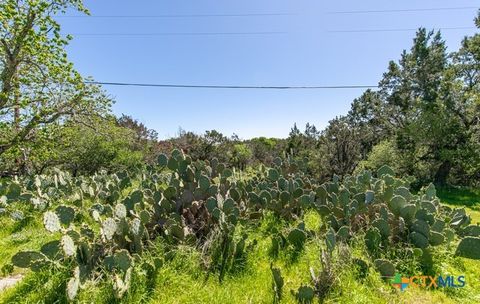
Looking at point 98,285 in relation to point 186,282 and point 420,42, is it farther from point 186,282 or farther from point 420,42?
point 420,42

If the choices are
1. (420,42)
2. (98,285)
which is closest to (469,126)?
(420,42)

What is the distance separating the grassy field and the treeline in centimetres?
309

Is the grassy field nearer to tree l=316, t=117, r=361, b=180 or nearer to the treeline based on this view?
the treeline

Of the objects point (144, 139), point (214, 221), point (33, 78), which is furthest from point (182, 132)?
point (214, 221)

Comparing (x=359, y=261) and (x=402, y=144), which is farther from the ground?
(x=402, y=144)

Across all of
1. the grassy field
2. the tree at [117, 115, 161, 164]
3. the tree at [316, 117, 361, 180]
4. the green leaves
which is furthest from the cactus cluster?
the tree at [117, 115, 161, 164]

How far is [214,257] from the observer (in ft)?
8.93

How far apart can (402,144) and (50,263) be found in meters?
12.9

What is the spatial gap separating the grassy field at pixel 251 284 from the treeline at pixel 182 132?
10.1 feet

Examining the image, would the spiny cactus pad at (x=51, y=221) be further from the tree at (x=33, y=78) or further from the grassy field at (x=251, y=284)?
the tree at (x=33, y=78)

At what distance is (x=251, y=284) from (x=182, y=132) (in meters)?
14.6

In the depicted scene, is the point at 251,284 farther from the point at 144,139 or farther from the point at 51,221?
the point at 144,139

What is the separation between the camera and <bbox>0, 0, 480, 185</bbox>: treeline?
739cm

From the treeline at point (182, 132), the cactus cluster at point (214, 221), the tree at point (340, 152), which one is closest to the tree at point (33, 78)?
the treeline at point (182, 132)
